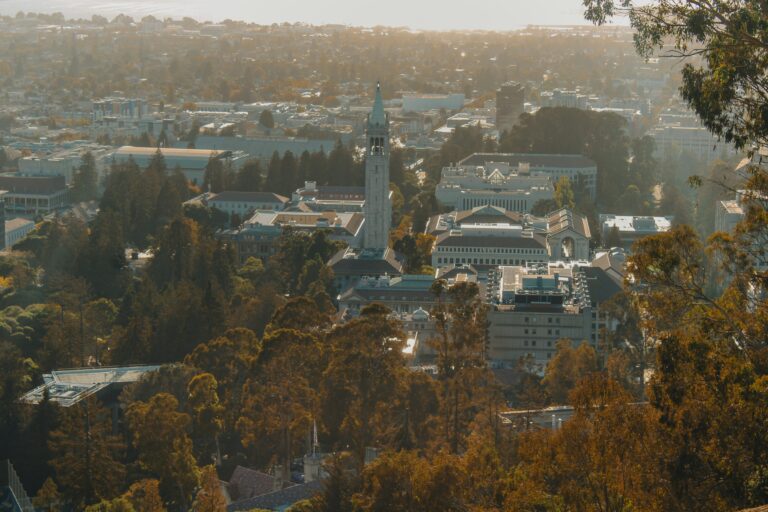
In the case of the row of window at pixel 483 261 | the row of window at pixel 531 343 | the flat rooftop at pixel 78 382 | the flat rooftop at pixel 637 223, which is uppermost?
the flat rooftop at pixel 78 382

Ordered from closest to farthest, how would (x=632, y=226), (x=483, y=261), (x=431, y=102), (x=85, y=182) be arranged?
(x=483, y=261) < (x=632, y=226) < (x=85, y=182) < (x=431, y=102)

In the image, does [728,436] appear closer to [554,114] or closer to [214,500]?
[214,500]

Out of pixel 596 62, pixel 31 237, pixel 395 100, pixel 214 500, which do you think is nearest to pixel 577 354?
pixel 214 500

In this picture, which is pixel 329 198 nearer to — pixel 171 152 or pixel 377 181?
pixel 377 181

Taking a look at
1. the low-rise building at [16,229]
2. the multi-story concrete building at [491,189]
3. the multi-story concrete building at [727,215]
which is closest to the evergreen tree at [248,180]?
the multi-story concrete building at [491,189]

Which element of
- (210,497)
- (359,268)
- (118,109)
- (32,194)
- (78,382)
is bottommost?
(118,109)

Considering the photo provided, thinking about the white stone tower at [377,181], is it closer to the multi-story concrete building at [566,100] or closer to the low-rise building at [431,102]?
the multi-story concrete building at [566,100]

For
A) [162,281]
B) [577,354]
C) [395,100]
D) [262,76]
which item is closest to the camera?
[577,354]

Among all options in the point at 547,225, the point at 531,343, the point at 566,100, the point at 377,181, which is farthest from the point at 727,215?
the point at 566,100
